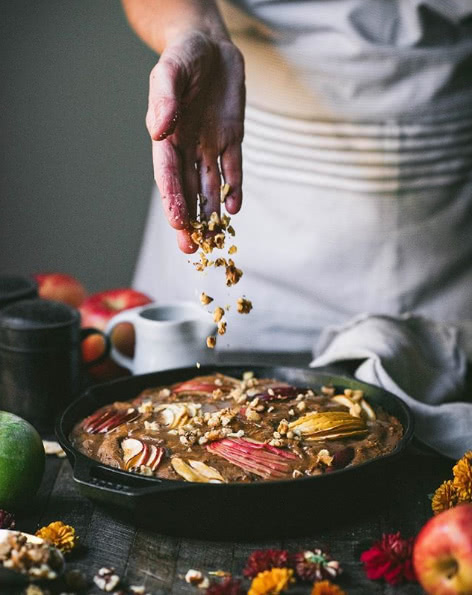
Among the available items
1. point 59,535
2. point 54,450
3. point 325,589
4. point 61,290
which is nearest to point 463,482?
point 325,589

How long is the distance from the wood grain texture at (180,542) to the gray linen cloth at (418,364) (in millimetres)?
134

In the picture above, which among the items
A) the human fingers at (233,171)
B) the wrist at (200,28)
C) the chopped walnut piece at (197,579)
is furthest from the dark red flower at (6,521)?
the wrist at (200,28)

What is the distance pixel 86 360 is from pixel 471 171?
2.95ft

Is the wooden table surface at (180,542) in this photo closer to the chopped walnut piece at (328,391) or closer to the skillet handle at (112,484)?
the skillet handle at (112,484)

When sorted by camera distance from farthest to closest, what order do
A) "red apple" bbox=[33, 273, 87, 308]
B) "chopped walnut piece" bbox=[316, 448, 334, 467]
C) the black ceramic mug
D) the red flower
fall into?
"red apple" bbox=[33, 273, 87, 308]
the black ceramic mug
"chopped walnut piece" bbox=[316, 448, 334, 467]
the red flower

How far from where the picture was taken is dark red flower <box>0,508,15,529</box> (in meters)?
1.13

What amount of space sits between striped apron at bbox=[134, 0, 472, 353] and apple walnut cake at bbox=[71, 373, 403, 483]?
22.4 inches

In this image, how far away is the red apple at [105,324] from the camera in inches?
68.2

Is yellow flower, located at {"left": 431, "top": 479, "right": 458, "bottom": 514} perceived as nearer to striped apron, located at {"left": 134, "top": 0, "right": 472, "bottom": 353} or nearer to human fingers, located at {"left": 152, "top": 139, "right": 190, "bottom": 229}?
human fingers, located at {"left": 152, "top": 139, "right": 190, "bottom": 229}

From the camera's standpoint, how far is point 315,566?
1036 millimetres

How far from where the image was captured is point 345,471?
1.06m

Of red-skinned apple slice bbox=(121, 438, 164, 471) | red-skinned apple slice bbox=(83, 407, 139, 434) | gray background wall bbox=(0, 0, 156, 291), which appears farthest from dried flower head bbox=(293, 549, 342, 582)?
gray background wall bbox=(0, 0, 156, 291)

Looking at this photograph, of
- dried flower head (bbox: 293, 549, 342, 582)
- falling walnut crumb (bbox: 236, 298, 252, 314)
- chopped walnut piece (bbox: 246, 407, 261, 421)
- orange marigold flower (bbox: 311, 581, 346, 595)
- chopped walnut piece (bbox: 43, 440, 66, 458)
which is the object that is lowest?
chopped walnut piece (bbox: 43, 440, 66, 458)

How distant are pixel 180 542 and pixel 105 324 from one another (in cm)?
79
